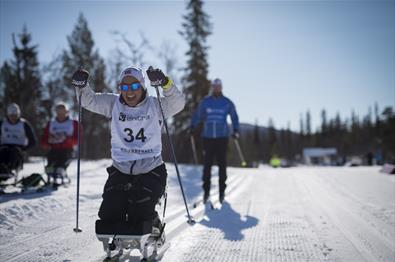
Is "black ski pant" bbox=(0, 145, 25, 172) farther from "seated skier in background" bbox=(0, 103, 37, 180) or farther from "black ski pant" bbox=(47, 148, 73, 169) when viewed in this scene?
"black ski pant" bbox=(47, 148, 73, 169)

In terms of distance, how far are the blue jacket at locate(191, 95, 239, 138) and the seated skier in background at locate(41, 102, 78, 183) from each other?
324cm

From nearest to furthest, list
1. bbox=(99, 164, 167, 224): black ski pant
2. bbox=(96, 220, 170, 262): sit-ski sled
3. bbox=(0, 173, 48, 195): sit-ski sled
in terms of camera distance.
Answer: bbox=(96, 220, 170, 262): sit-ski sled, bbox=(99, 164, 167, 224): black ski pant, bbox=(0, 173, 48, 195): sit-ski sled

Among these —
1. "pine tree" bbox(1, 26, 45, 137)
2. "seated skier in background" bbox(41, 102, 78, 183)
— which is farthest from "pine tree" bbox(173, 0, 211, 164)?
"seated skier in background" bbox(41, 102, 78, 183)

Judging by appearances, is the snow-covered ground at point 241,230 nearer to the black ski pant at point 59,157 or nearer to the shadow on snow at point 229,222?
the shadow on snow at point 229,222

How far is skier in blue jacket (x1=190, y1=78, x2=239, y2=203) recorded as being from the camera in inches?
287

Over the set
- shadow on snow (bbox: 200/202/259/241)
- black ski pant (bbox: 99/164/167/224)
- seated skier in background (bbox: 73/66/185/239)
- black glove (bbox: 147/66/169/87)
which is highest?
black glove (bbox: 147/66/169/87)

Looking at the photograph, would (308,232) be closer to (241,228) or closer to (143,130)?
(241,228)

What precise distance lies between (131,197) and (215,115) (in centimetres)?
457

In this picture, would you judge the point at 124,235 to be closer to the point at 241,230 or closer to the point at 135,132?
the point at 135,132

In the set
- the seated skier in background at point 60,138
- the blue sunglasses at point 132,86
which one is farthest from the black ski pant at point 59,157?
the blue sunglasses at point 132,86

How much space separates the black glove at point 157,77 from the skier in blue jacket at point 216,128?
3.88m

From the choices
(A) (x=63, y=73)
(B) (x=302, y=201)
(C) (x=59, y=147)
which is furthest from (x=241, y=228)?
(A) (x=63, y=73)

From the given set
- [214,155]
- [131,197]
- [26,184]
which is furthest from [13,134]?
[131,197]

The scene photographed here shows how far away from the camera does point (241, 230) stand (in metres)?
4.49
